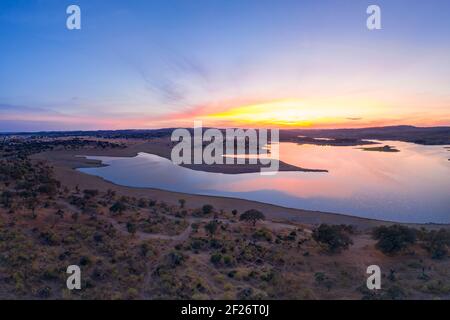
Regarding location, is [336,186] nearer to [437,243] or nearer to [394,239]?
[437,243]

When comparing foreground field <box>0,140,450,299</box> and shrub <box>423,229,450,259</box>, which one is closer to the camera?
foreground field <box>0,140,450,299</box>

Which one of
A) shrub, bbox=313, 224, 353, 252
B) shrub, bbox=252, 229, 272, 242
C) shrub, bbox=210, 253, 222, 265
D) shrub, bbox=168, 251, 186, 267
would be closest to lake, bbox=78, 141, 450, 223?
shrub, bbox=252, 229, 272, 242

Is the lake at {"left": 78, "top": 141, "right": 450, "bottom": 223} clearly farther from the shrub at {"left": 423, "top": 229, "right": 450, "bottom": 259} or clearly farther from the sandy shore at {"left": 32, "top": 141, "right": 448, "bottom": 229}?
the shrub at {"left": 423, "top": 229, "right": 450, "bottom": 259}

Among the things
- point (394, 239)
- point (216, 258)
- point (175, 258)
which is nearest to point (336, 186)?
point (394, 239)

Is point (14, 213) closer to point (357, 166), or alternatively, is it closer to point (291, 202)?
point (291, 202)
